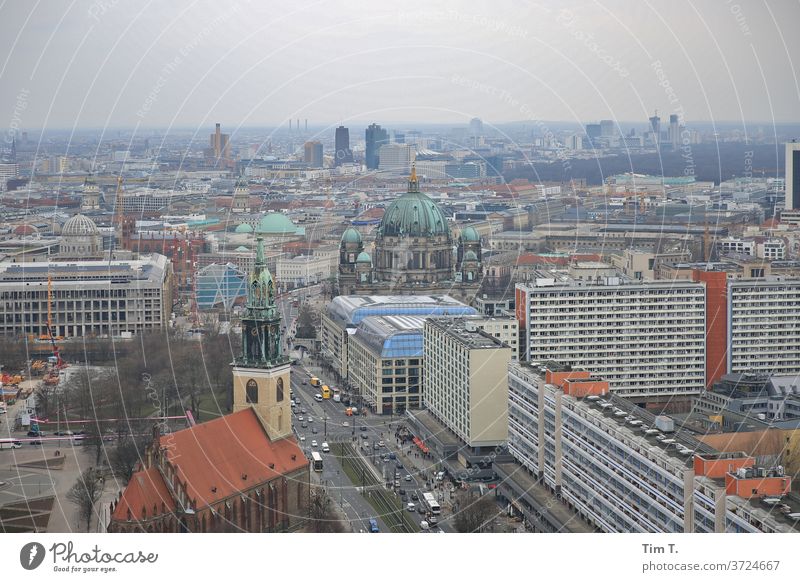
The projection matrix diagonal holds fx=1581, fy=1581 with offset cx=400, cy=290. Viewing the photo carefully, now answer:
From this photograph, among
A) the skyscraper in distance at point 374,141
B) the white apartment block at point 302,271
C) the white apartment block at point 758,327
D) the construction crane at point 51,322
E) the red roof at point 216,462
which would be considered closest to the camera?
the red roof at point 216,462

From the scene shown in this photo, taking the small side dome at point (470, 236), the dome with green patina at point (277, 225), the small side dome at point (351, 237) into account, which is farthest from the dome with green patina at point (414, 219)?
the dome with green patina at point (277, 225)

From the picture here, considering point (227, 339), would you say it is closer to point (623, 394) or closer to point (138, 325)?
point (138, 325)

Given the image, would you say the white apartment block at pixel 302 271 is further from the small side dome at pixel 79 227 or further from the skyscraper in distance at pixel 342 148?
the skyscraper in distance at pixel 342 148

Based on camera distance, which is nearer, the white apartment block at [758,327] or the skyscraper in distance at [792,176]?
the white apartment block at [758,327]

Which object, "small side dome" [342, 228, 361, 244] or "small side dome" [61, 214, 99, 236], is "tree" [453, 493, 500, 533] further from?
"small side dome" [61, 214, 99, 236]

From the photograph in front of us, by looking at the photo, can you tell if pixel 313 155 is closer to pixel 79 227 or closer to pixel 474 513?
pixel 79 227
